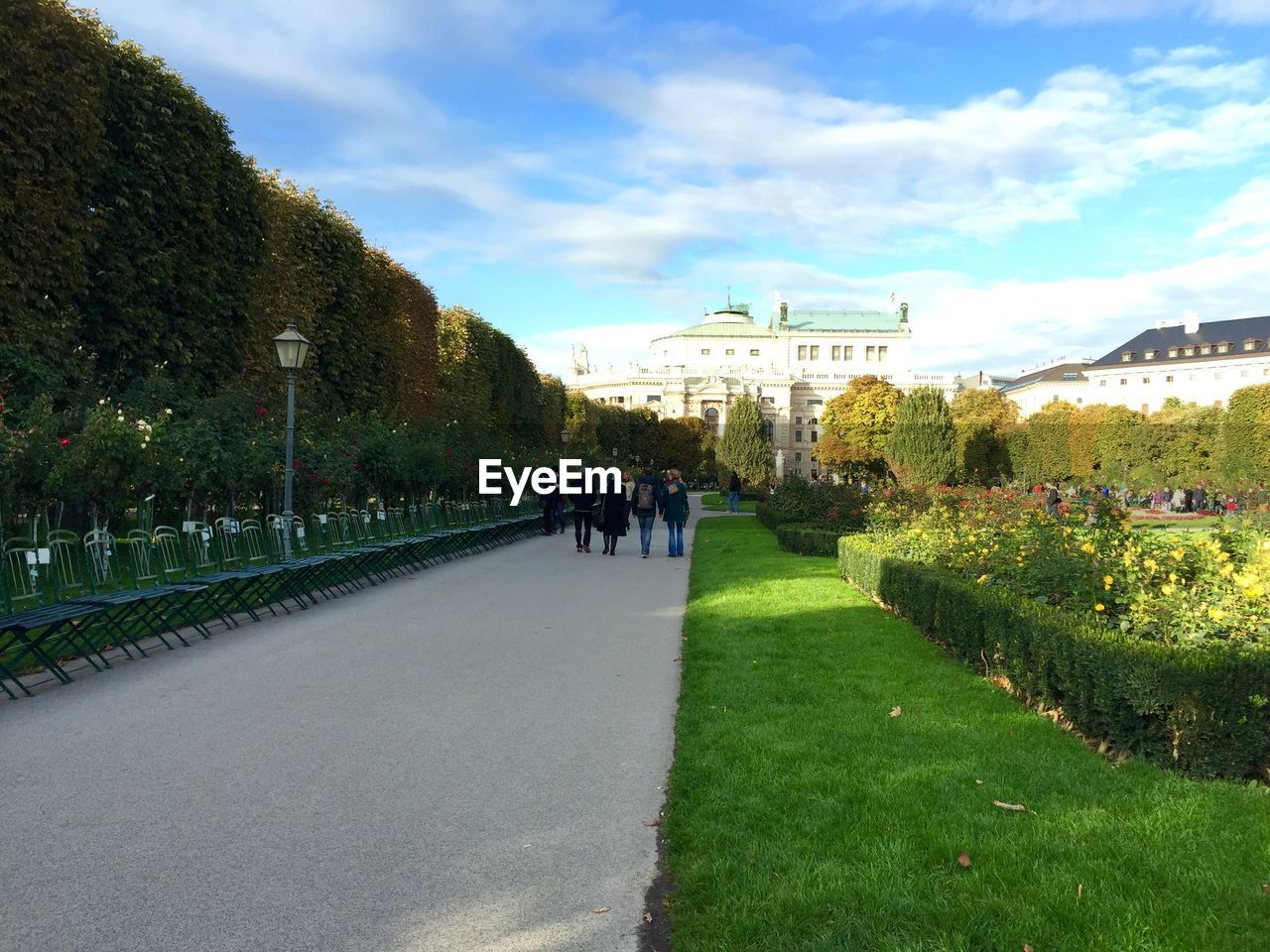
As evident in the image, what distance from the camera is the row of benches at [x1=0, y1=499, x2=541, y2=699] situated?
718 cm

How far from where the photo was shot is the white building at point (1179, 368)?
79750 millimetres

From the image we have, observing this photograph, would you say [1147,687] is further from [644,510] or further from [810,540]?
[644,510]

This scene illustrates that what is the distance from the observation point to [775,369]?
101938 mm

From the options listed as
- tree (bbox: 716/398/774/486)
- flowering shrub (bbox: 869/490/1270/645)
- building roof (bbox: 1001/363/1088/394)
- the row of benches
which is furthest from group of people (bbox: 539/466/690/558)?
building roof (bbox: 1001/363/1088/394)

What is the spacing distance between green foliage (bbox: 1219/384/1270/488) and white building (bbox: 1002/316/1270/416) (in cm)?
3013

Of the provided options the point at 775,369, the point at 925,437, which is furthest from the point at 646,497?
the point at 775,369

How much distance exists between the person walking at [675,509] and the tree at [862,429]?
4793 cm

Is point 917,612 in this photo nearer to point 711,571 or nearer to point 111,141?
point 711,571

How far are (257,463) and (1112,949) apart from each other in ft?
41.9

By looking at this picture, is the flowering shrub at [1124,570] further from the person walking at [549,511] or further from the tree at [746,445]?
the tree at [746,445]

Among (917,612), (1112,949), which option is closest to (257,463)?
(917,612)

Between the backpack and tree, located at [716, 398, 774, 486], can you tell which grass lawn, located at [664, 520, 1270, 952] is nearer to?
the backpack

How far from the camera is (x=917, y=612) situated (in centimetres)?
866

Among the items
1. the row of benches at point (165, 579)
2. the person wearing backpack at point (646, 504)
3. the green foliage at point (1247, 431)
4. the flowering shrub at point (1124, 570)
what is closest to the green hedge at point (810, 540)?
the person wearing backpack at point (646, 504)
